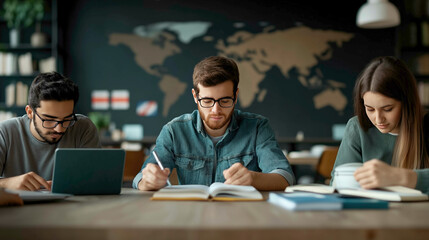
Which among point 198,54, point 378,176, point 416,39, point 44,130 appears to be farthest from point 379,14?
point 44,130

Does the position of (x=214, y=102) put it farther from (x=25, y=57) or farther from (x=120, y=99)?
(x=25, y=57)

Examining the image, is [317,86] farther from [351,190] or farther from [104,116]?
[351,190]

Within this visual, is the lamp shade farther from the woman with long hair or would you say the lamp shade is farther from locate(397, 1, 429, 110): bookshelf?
the woman with long hair

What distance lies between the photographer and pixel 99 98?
19.0 feet

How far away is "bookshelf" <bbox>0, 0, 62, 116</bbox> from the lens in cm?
538

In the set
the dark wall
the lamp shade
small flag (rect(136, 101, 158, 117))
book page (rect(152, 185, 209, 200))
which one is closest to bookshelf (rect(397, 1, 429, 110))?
the dark wall

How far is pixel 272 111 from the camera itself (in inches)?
228

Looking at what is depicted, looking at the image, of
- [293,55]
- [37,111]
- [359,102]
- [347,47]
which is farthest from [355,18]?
[37,111]

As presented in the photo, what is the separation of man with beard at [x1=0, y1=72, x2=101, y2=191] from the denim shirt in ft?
1.29

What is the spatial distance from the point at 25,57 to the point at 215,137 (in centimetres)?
425

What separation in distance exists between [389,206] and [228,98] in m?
0.90

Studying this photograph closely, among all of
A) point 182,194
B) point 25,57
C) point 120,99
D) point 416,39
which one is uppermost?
point 416,39

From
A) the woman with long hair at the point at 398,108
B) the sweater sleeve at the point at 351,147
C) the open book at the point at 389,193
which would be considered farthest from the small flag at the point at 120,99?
the open book at the point at 389,193

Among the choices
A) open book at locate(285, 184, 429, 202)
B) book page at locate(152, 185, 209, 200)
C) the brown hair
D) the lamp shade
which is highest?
the lamp shade
